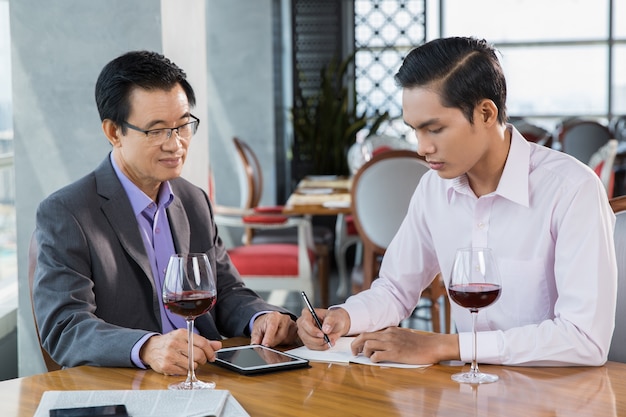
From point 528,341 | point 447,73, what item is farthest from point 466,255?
point 447,73

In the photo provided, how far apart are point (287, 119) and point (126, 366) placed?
598 centimetres

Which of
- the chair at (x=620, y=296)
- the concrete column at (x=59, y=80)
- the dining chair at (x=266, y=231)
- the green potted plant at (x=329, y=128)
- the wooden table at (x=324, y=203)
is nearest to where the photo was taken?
the chair at (x=620, y=296)

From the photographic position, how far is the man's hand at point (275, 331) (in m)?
1.87

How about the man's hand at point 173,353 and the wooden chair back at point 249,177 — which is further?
the wooden chair back at point 249,177

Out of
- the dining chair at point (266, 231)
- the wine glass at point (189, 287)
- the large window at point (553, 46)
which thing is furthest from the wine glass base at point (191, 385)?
the large window at point (553, 46)

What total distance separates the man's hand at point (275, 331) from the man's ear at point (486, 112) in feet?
1.94

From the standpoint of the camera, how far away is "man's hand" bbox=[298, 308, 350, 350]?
5.93 ft

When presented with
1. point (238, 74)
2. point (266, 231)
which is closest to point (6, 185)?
point (266, 231)

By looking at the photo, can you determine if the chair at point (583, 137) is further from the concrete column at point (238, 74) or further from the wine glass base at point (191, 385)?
the wine glass base at point (191, 385)

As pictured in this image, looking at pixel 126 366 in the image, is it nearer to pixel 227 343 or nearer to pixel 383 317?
pixel 227 343

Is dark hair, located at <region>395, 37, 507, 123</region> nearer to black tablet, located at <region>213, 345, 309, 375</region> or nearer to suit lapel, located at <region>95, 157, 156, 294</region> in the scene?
black tablet, located at <region>213, 345, 309, 375</region>

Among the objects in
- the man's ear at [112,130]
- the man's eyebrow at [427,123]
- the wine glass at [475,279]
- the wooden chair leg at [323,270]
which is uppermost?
the man's eyebrow at [427,123]

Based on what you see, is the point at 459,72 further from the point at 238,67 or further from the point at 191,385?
the point at 238,67

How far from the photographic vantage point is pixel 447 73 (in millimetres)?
1788
